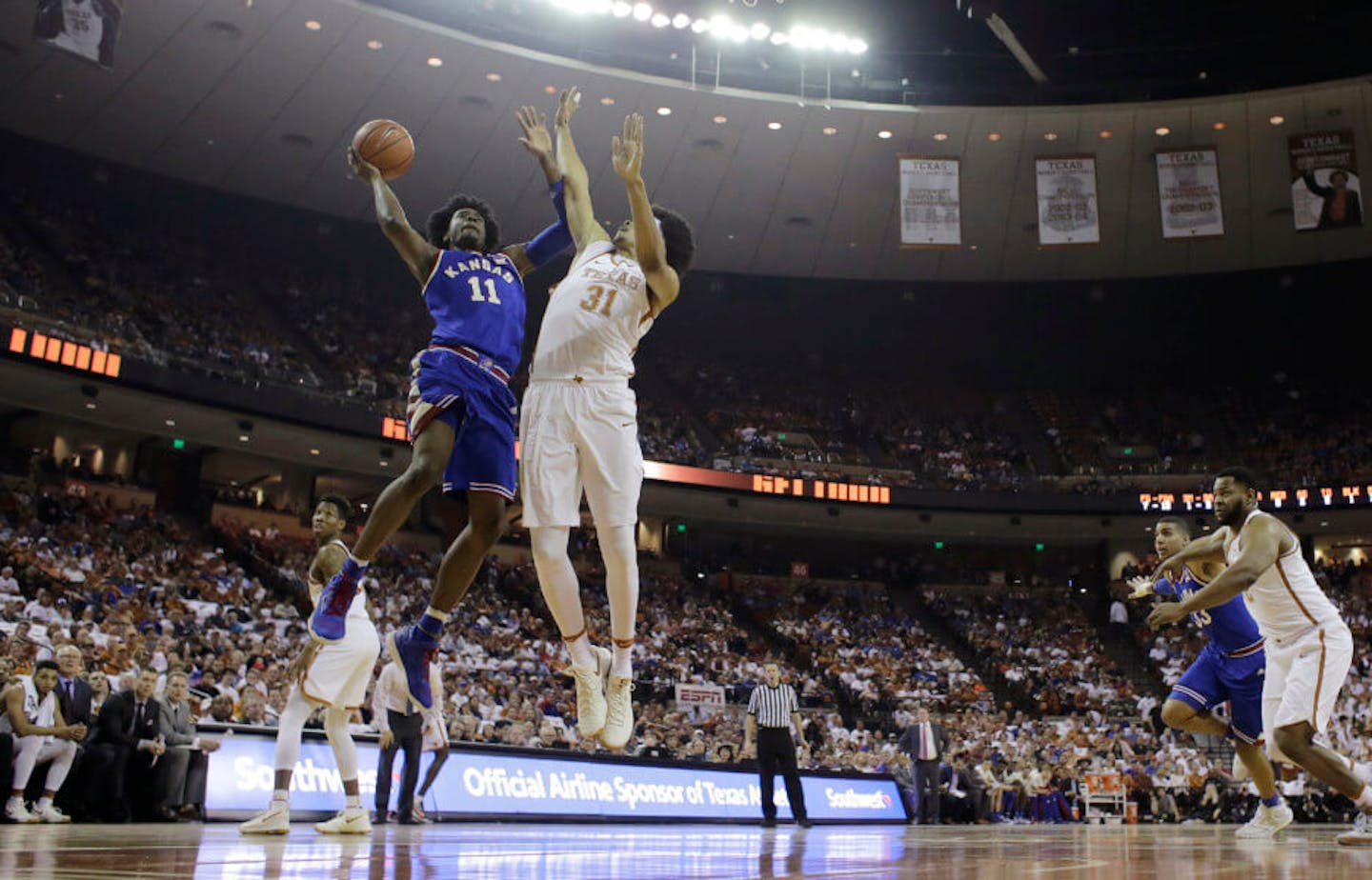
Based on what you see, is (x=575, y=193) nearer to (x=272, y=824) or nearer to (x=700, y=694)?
(x=272, y=824)

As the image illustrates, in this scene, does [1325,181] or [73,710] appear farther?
[1325,181]

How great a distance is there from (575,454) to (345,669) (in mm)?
2938

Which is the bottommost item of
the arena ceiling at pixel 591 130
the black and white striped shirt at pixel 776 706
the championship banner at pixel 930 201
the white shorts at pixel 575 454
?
the black and white striped shirt at pixel 776 706

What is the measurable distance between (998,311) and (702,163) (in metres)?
11.5

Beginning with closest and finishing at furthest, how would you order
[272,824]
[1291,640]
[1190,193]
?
[272,824] < [1291,640] < [1190,193]

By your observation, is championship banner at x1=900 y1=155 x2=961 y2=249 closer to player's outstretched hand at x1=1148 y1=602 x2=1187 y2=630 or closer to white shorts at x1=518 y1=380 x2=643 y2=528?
player's outstretched hand at x1=1148 y1=602 x2=1187 y2=630

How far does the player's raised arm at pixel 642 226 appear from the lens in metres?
4.89

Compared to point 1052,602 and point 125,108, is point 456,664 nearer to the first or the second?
point 125,108

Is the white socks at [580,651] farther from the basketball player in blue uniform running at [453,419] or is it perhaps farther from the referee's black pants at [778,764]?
the referee's black pants at [778,764]

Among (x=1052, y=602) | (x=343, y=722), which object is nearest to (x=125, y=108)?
(x=343, y=722)

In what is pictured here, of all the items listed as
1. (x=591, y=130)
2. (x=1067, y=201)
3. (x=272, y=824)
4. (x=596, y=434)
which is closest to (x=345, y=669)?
(x=272, y=824)

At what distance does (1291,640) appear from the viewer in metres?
6.73

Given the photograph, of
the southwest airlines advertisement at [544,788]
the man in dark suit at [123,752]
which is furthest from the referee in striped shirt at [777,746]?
the man in dark suit at [123,752]

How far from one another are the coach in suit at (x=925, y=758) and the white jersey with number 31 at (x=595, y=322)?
1179cm
